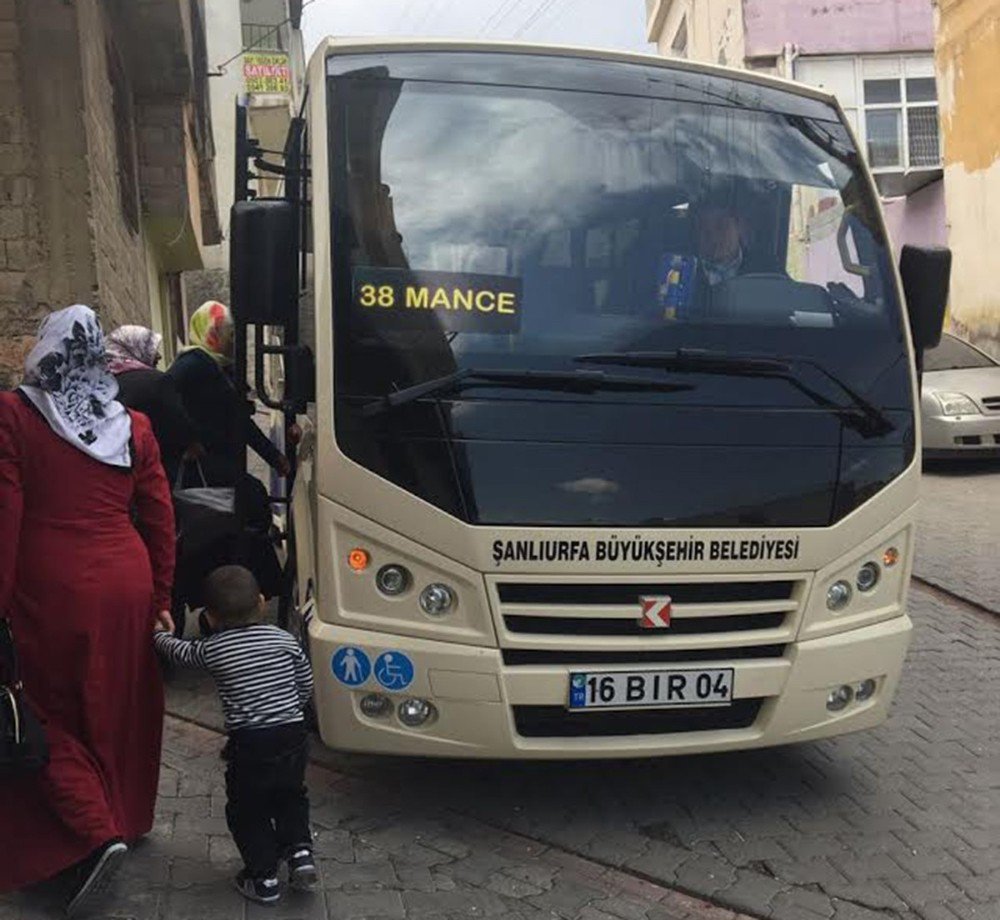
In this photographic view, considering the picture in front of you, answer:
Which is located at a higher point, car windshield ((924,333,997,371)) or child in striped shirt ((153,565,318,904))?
child in striped shirt ((153,565,318,904))

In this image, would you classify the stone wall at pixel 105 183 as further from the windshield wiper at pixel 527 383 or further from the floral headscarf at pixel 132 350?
the windshield wiper at pixel 527 383

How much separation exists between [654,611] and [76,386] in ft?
6.37

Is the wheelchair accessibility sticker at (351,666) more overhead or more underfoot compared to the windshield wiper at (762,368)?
more underfoot

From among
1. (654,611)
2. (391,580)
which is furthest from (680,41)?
(391,580)

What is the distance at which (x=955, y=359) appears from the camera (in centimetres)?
1291

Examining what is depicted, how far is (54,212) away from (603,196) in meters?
→ 4.02

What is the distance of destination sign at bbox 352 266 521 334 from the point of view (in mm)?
3857

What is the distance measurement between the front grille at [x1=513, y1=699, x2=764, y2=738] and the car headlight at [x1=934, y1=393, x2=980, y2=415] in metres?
8.71

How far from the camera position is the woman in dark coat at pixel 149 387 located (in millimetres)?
5152

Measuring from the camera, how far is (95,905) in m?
3.35

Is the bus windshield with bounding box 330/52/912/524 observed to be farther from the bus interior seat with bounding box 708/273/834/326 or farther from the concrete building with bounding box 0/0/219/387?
the concrete building with bounding box 0/0/219/387

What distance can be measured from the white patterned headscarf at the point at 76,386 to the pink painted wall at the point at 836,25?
80.4 feet

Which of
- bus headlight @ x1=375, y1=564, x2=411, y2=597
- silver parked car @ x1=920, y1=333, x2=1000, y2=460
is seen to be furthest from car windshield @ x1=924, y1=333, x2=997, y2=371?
bus headlight @ x1=375, y1=564, x2=411, y2=597

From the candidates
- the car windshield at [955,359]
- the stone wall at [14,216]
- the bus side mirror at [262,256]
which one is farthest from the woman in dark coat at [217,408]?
the car windshield at [955,359]
